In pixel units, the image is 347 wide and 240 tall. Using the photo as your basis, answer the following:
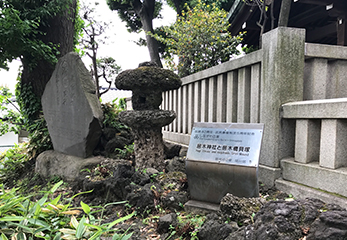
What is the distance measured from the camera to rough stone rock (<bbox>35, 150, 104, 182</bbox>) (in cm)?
433

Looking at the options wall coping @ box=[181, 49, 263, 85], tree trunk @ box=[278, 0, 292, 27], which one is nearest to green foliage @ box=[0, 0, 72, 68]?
wall coping @ box=[181, 49, 263, 85]

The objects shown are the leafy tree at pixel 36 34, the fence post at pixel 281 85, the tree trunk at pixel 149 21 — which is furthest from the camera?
the tree trunk at pixel 149 21

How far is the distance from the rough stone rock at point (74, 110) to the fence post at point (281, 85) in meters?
2.92

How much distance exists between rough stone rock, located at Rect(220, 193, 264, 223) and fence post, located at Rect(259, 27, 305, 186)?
828 mm

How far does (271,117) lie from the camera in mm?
3033

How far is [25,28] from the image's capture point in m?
5.11

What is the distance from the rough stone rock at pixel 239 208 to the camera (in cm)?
219

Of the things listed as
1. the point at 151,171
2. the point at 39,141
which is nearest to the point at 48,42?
the point at 39,141

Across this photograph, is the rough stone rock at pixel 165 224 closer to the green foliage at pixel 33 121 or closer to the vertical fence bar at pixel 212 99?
the vertical fence bar at pixel 212 99

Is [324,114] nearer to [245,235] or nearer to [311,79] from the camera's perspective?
[311,79]

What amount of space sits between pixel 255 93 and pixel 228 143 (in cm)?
108

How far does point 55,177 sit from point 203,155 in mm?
3116

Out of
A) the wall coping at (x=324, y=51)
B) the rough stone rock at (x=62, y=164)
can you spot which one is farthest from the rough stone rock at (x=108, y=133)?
the wall coping at (x=324, y=51)

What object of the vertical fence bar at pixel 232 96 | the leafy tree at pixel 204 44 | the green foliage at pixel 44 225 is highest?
the leafy tree at pixel 204 44
